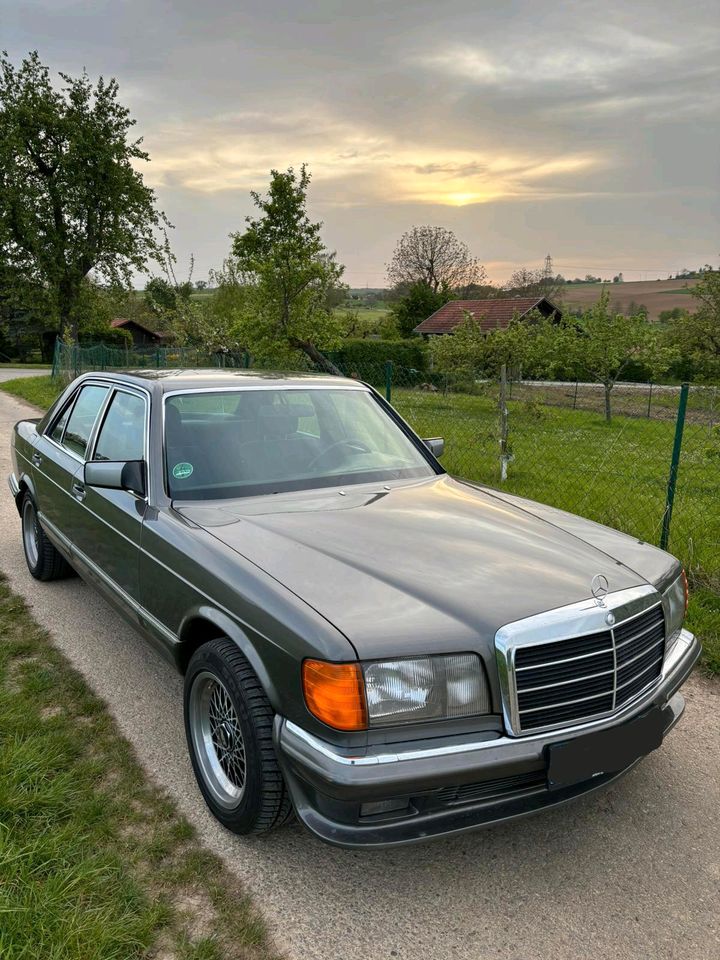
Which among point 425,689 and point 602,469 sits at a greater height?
point 425,689

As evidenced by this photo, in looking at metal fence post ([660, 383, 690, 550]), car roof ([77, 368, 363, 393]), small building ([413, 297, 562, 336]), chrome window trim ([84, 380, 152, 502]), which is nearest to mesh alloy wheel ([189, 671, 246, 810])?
chrome window trim ([84, 380, 152, 502])

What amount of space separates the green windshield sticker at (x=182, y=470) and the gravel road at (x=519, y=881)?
119 centimetres

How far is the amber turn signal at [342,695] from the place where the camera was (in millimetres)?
1974

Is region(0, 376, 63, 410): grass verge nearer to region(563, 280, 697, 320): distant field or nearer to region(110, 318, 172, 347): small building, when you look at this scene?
region(563, 280, 697, 320): distant field

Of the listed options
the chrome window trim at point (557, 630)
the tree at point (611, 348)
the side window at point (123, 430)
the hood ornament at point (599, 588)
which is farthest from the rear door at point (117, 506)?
the tree at point (611, 348)

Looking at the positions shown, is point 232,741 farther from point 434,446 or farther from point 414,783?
point 434,446

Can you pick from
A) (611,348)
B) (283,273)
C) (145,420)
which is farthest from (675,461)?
(611,348)

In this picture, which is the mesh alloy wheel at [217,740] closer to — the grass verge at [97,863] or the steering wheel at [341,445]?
the grass verge at [97,863]

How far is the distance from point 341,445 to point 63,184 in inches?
1256

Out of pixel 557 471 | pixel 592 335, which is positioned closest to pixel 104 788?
pixel 557 471

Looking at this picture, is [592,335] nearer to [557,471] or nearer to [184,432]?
[557,471]

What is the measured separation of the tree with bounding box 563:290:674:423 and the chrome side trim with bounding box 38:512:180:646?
19.2 m

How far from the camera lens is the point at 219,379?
372cm

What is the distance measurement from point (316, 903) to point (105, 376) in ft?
10.5
